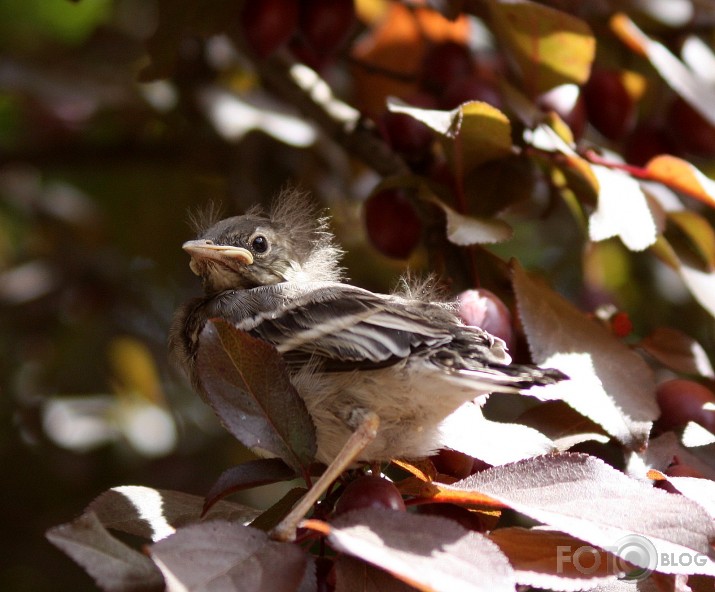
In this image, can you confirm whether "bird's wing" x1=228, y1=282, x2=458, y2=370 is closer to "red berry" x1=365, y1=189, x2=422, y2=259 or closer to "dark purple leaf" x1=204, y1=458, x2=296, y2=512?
"dark purple leaf" x1=204, y1=458, x2=296, y2=512

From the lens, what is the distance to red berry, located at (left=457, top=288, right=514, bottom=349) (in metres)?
1.63

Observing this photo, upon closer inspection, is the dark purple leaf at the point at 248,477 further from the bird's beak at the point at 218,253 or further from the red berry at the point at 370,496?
the bird's beak at the point at 218,253

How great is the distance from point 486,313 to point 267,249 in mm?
621

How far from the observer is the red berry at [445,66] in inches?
91.1

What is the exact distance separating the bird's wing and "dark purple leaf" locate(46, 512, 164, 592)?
20.2 inches

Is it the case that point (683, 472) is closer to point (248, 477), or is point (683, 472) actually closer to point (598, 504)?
point (598, 504)

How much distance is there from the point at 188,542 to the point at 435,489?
15.1 inches

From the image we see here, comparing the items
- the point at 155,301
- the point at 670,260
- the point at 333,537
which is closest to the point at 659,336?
the point at 670,260

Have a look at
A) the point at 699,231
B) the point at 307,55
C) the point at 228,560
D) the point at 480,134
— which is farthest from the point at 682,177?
the point at 228,560

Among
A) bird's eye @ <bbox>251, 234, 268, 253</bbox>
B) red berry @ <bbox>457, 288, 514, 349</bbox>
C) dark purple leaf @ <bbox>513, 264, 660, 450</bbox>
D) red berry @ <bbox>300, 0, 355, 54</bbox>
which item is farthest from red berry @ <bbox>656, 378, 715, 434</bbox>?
red berry @ <bbox>300, 0, 355, 54</bbox>

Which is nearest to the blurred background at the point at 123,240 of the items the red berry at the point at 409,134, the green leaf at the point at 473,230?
the red berry at the point at 409,134

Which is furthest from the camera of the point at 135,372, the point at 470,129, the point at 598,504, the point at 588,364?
the point at 135,372

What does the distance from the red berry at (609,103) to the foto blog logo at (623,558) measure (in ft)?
4.32

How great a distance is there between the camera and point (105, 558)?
3.48 ft
